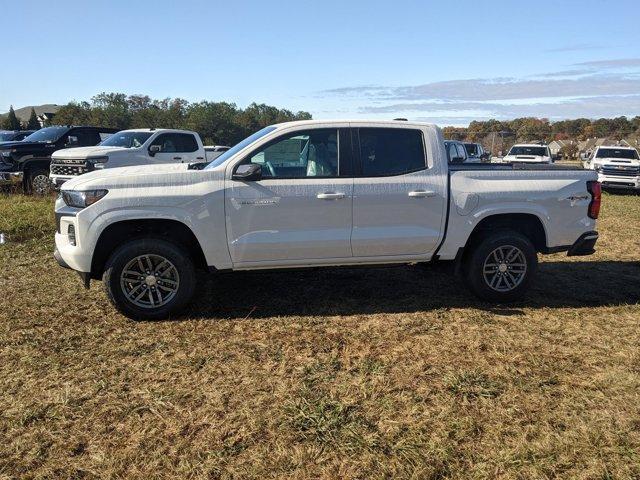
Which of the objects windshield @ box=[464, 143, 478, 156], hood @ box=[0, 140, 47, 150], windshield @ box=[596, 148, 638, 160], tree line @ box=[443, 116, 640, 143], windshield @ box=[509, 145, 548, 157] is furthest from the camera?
tree line @ box=[443, 116, 640, 143]

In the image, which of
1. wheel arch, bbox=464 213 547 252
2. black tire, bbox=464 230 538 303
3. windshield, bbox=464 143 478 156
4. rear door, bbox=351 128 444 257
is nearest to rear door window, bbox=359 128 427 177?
rear door, bbox=351 128 444 257

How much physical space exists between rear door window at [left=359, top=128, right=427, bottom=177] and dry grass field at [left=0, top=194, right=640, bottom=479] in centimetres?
143

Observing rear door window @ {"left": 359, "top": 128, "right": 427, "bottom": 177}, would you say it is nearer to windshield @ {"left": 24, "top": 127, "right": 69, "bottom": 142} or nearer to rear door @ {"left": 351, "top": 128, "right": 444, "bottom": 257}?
rear door @ {"left": 351, "top": 128, "right": 444, "bottom": 257}

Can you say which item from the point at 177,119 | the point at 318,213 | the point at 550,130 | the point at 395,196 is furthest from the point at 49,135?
the point at 177,119

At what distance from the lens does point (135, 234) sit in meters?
4.79

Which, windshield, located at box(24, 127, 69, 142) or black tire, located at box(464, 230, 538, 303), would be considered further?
windshield, located at box(24, 127, 69, 142)

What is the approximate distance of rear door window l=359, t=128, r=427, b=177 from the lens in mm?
4961

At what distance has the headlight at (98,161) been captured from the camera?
35.4ft

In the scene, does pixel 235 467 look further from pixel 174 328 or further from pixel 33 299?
pixel 33 299

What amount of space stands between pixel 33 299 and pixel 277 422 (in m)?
3.59

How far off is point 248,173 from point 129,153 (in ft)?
25.3

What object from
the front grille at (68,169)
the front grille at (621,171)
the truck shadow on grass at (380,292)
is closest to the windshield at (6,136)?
the front grille at (68,169)

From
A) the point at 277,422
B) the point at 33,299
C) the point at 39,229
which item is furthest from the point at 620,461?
the point at 39,229

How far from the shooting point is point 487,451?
2.85 metres
